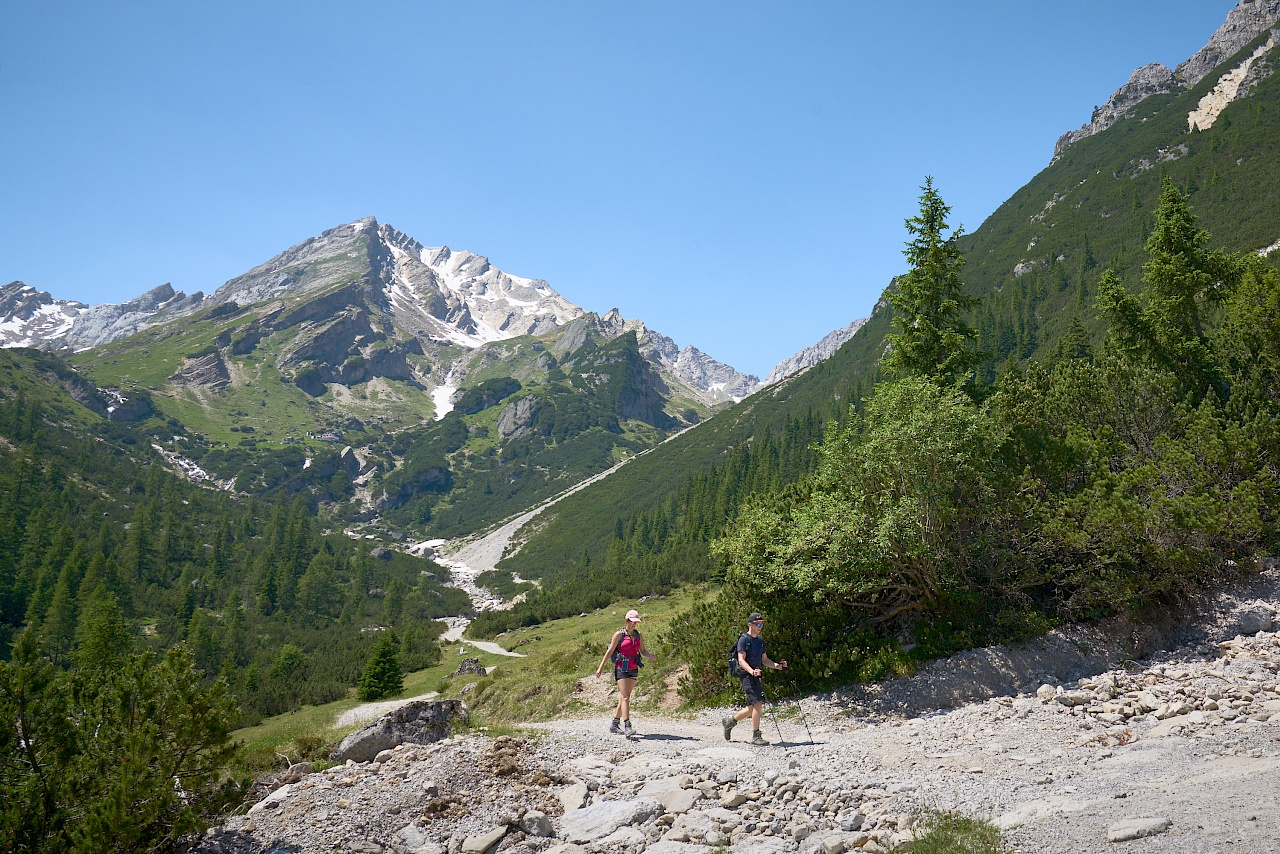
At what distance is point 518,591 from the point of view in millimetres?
141875

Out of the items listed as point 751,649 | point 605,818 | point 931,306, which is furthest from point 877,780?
point 931,306

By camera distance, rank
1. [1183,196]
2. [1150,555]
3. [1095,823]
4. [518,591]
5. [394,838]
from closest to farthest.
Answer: [1095,823]
[394,838]
[1150,555]
[1183,196]
[518,591]

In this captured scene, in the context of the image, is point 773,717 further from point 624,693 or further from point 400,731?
point 400,731

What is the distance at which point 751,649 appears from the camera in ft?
48.9

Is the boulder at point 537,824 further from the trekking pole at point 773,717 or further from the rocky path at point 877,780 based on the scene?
the trekking pole at point 773,717

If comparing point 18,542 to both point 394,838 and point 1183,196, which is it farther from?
point 1183,196

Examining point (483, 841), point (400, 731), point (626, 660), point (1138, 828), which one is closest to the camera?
point (1138, 828)

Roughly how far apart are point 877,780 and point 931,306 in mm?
21588

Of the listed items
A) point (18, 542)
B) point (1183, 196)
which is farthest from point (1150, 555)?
point (18, 542)

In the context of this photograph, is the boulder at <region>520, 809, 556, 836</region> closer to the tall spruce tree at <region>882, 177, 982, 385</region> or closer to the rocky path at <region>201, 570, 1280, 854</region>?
the rocky path at <region>201, 570, 1280, 854</region>

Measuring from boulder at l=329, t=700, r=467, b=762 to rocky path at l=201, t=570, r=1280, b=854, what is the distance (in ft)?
3.86

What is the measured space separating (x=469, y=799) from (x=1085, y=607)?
56.9 feet

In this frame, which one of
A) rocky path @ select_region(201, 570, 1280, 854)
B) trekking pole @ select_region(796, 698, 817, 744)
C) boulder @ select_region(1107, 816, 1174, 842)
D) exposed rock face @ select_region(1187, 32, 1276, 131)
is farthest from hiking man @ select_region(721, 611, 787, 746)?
exposed rock face @ select_region(1187, 32, 1276, 131)

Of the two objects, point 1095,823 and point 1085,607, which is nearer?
point 1095,823
